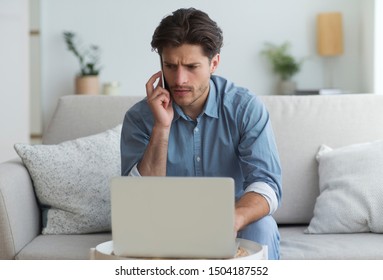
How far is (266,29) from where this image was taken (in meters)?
5.25

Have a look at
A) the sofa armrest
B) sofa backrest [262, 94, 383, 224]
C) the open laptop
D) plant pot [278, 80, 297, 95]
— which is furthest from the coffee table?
plant pot [278, 80, 297, 95]

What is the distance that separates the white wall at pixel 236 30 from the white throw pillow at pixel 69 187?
2.95 m

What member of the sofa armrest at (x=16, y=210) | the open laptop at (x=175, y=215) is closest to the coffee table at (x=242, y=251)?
the open laptop at (x=175, y=215)

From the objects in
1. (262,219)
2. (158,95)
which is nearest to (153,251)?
(262,219)

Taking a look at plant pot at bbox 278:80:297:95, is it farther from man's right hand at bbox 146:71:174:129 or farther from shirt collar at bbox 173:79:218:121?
man's right hand at bbox 146:71:174:129

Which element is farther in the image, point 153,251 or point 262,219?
point 262,219

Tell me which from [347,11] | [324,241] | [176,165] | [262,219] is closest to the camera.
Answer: [262,219]

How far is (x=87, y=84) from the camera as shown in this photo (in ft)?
17.1

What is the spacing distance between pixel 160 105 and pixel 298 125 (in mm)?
773

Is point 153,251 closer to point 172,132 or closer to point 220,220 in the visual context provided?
point 220,220

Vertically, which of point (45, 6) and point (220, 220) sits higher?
point (45, 6)

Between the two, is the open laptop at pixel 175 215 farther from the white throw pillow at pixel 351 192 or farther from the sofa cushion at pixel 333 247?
the white throw pillow at pixel 351 192

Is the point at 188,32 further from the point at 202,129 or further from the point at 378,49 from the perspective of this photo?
the point at 378,49

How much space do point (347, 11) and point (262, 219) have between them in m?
3.69
